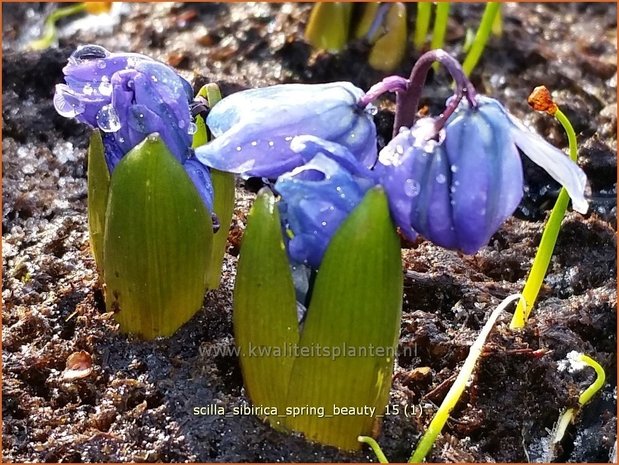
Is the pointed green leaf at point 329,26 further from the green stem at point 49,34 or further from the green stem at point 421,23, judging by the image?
the green stem at point 49,34

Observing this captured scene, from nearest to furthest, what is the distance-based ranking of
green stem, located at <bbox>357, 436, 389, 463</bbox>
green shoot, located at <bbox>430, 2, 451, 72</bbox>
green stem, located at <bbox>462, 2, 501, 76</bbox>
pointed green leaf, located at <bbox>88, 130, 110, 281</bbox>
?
green stem, located at <bbox>357, 436, 389, 463</bbox>
pointed green leaf, located at <bbox>88, 130, 110, 281</bbox>
green stem, located at <bbox>462, 2, 501, 76</bbox>
green shoot, located at <bbox>430, 2, 451, 72</bbox>

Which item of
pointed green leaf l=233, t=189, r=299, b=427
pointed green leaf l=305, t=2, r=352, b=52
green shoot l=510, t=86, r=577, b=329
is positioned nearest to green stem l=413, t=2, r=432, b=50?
pointed green leaf l=305, t=2, r=352, b=52

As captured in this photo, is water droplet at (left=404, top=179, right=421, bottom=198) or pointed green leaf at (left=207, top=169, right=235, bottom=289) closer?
water droplet at (left=404, top=179, right=421, bottom=198)

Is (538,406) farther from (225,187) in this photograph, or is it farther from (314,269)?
(225,187)

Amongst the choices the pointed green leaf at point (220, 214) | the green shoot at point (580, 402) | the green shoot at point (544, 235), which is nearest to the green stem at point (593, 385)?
the green shoot at point (580, 402)

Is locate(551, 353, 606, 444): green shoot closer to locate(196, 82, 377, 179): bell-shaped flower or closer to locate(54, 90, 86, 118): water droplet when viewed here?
locate(196, 82, 377, 179): bell-shaped flower

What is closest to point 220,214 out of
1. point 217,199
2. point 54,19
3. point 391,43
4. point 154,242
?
point 217,199

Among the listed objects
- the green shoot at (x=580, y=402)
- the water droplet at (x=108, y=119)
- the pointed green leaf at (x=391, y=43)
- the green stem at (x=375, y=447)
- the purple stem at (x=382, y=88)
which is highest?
the purple stem at (x=382, y=88)
